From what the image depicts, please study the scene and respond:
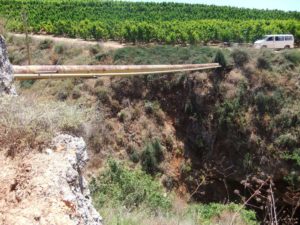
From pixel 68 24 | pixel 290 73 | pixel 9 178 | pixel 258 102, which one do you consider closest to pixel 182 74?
pixel 258 102

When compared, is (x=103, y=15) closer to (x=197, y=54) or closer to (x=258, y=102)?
(x=197, y=54)

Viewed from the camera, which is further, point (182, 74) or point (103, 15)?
point (103, 15)

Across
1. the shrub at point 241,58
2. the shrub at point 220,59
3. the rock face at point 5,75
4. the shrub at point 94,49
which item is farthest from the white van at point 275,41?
the rock face at point 5,75

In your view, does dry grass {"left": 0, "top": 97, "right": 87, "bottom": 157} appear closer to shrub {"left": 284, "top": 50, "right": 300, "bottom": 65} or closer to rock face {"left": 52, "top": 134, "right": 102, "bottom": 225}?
rock face {"left": 52, "top": 134, "right": 102, "bottom": 225}

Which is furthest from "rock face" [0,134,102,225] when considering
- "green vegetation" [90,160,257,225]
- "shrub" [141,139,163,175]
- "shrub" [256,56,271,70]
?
"shrub" [256,56,271,70]

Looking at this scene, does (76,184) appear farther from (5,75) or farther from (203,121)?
(203,121)

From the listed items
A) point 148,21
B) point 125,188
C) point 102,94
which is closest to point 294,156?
point 125,188
